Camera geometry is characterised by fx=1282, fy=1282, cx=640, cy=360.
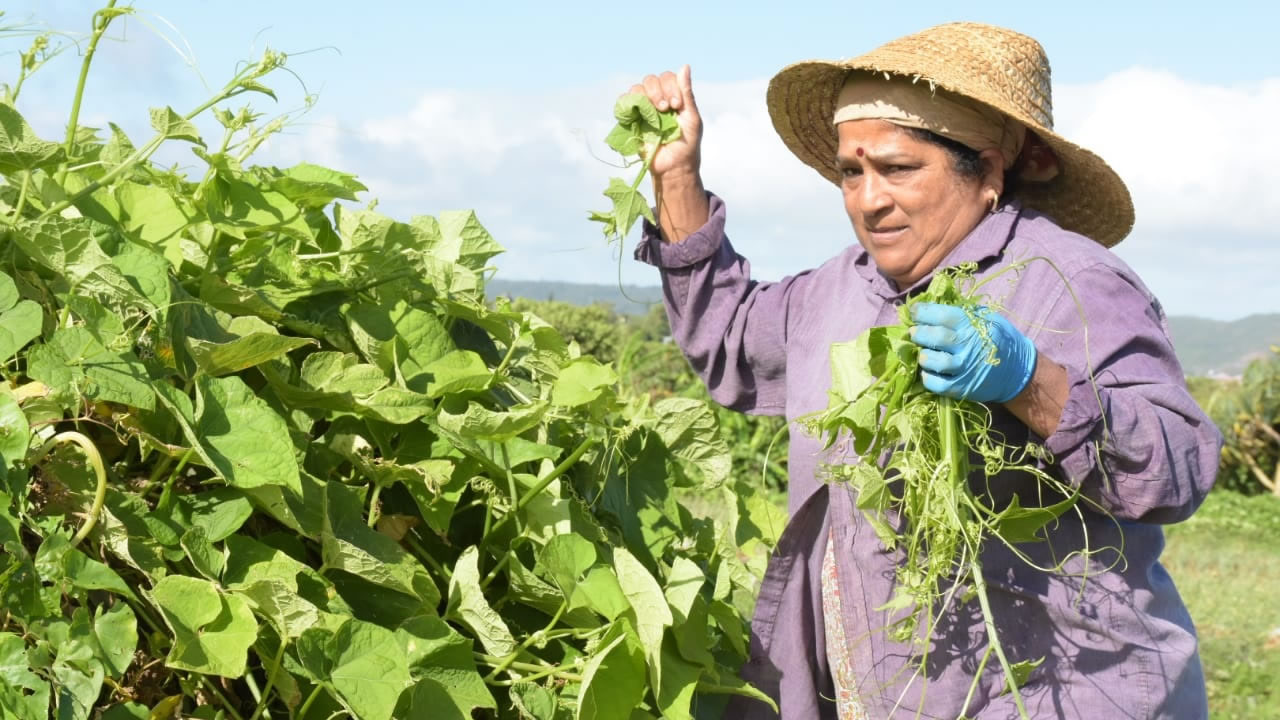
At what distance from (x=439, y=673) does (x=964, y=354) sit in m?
0.68

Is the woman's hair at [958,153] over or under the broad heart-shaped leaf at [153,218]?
over

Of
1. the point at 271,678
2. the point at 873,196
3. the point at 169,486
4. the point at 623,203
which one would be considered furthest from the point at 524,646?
the point at 873,196

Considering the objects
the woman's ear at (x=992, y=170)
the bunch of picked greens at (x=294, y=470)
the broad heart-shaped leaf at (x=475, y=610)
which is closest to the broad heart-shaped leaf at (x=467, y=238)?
the bunch of picked greens at (x=294, y=470)

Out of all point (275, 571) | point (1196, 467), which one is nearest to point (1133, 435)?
point (1196, 467)

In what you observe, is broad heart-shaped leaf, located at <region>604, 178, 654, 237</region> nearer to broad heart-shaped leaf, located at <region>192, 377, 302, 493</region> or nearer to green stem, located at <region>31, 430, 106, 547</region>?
broad heart-shaped leaf, located at <region>192, 377, 302, 493</region>

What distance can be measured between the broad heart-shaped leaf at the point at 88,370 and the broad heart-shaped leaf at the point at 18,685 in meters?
0.22

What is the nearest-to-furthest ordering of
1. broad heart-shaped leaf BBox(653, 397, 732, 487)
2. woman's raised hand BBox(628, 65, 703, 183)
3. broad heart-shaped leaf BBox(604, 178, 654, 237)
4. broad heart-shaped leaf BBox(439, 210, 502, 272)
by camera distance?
1. broad heart-shaped leaf BBox(439, 210, 502, 272)
2. broad heart-shaped leaf BBox(653, 397, 732, 487)
3. broad heart-shaped leaf BBox(604, 178, 654, 237)
4. woman's raised hand BBox(628, 65, 703, 183)

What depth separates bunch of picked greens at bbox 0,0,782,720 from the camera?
1157mm

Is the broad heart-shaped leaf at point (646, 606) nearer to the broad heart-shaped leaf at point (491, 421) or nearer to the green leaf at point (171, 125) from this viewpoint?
the broad heart-shaped leaf at point (491, 421)

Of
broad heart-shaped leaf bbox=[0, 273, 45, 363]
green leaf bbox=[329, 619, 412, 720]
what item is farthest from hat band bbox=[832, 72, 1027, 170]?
broad heart-shaped leaf bbox=[0, 273, 45, 363]

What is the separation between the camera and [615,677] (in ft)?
4.61

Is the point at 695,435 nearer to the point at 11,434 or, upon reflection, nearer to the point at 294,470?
the point at 294,470

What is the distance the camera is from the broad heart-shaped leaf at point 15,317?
116cm

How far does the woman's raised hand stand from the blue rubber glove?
84 cm
